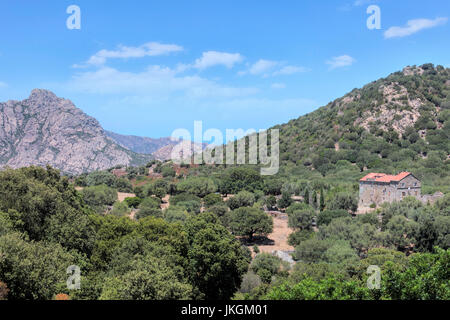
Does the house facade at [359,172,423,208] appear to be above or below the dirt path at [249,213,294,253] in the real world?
above

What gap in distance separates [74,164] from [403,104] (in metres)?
163

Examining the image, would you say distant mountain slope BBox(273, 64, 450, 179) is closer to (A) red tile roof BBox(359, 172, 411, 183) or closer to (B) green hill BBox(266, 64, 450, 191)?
(B) green hill BBox(266, 64, 450, 191)

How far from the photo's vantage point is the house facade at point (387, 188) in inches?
2099

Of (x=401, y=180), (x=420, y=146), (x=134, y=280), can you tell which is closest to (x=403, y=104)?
(x=420, y=146)

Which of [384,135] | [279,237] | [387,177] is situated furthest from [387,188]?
[384,135]

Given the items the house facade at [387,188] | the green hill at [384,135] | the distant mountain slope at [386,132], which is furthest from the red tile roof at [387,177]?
the distant mountain slope at [386,132]

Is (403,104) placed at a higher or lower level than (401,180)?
higher

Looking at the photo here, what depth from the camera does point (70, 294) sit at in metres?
16.5

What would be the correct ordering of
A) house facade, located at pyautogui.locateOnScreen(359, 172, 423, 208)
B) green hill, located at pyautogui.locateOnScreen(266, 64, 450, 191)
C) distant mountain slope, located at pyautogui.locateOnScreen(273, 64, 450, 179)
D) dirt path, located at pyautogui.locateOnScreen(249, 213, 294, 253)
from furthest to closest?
distant mountain slope, located at pyautogui.locateOnScreen(273, 64, 450, 179) → green hill, located at pyautogui.locateOnScreen(266, 64, 450, 191) → house facade, located at pyautogui.locateOnScreen(359, 172, 423, 208) → dirt path, located at pyautogui.locateOnScreen(249, 213, 294, 253)

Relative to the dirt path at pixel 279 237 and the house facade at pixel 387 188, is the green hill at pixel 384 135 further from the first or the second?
the dirt path at pixel 279 237

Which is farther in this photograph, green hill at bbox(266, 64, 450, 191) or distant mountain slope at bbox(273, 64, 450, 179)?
distant mountain slope at bbox(273, 64, 450, 179)

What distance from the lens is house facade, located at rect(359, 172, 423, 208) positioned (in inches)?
2099

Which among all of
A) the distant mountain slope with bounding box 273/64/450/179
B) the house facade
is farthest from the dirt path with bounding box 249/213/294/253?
the distant mountain slope with bounding box 273/64/450/179
